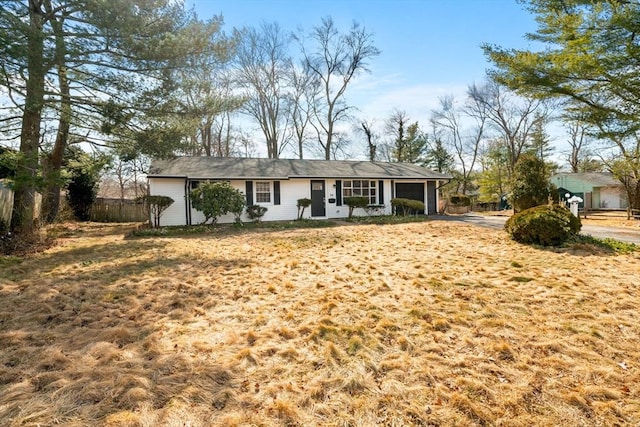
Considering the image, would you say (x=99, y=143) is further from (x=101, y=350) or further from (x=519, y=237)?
(x=519, y=237)

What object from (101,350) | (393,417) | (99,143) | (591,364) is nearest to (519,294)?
(591,364)

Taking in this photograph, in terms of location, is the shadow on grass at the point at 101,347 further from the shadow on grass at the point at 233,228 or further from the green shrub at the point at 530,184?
the green shrub at the point at 530,184

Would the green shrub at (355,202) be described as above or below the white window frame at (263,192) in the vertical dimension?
below

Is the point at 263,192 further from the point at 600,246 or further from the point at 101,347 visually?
the point at 101,347

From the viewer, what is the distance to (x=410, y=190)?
1855cm

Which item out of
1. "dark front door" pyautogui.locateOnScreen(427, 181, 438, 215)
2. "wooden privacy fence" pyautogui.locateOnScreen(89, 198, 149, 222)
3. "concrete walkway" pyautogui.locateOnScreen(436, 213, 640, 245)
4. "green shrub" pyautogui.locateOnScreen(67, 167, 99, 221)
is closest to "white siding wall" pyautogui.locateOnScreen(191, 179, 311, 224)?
"wooden privacy fence" pyautogui.locateOnScreen(89, 198, 149, 222)

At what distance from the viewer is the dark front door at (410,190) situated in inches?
721

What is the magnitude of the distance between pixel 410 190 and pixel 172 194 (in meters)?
12.7

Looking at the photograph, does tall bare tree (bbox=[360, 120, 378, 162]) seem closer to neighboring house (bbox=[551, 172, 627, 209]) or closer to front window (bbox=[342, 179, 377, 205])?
front window (bbox=[342, 179, 377, 205])

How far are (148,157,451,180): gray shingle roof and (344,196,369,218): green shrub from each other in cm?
122

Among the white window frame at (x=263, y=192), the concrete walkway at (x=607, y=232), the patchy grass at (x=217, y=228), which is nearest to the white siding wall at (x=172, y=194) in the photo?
the patchy grass at (x=217, y=228)

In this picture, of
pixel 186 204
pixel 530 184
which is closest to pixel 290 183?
pixel 186 204

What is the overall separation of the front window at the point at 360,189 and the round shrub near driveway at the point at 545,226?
30.9 ft

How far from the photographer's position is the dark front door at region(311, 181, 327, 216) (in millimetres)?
16469
